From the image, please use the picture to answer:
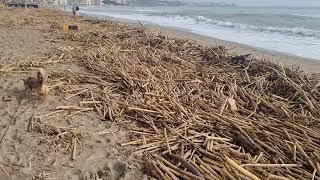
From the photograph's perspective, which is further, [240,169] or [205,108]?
[205,108]

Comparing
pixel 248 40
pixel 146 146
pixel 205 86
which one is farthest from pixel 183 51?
pixel 248 40

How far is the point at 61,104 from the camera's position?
5.08 metres

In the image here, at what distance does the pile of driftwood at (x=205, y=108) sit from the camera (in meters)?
3.73

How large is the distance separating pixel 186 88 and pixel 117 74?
1.20m

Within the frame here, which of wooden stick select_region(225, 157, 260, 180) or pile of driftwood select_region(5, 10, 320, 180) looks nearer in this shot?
wooden stick select_region(225, 157, 260, 180)

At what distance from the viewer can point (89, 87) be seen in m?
5.67

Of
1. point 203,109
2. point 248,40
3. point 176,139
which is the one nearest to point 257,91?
point 203,109

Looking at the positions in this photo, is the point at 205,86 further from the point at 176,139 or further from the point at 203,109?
the point at 176,139

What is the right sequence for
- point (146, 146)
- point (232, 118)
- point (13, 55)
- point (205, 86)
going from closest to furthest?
point (146, 146) < point (232, 118) < point (205, 86) < point (13, 55)

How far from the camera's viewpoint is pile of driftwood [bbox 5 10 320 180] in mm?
3729

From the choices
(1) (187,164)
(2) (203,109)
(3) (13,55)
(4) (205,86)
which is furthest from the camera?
(3) (13,55)

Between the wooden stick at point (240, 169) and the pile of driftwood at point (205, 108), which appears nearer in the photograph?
the wooden stick at point (240, 169)

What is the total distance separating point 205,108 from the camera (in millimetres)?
5062

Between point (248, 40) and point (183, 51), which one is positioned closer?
point (183, 51)
